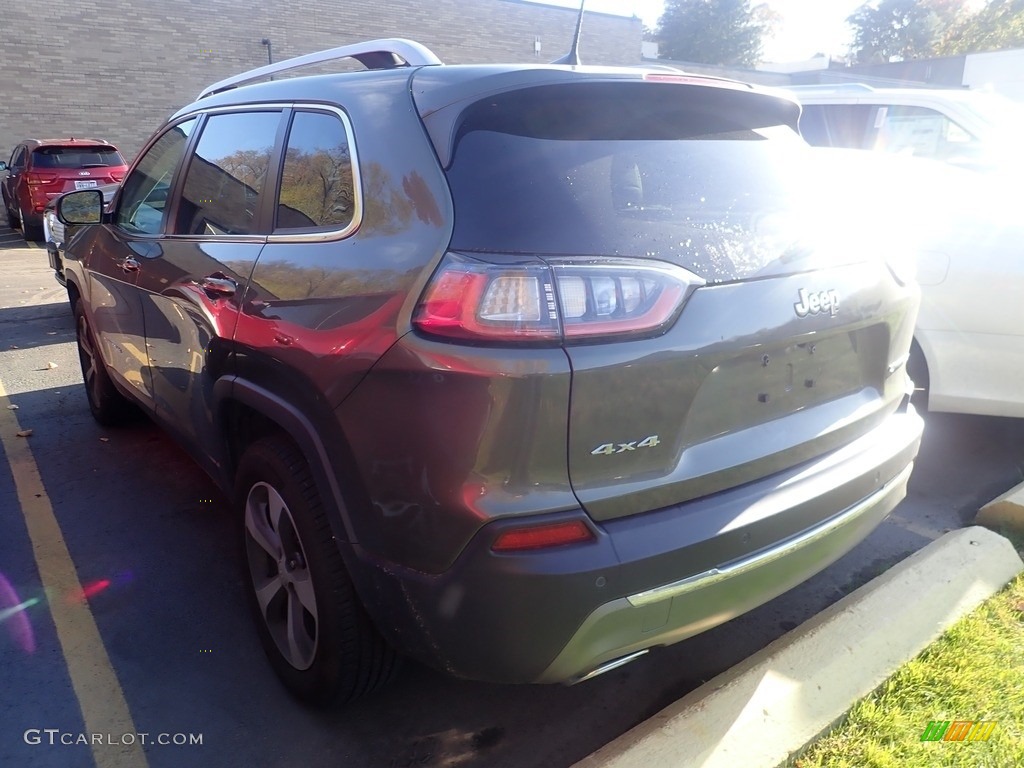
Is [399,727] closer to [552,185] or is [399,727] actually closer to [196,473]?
[552,185]

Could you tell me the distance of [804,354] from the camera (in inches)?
88.0

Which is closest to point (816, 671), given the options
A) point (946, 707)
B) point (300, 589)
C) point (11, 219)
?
point (946, 707)

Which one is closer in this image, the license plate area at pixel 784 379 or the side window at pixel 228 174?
the license plate area at pixel 784 379

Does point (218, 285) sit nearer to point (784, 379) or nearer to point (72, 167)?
point (784, 379)

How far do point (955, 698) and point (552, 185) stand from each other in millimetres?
1999

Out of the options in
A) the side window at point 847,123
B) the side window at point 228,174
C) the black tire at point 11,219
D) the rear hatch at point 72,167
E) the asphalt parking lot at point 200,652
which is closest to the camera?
the asphalt parking lot at point 200,652

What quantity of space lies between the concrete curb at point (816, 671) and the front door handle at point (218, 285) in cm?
181

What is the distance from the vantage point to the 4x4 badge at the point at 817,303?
2172 millimetres

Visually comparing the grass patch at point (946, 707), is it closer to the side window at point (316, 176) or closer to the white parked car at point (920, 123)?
the side window at point (316, 176)

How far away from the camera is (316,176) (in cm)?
246

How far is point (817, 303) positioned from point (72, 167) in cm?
1492

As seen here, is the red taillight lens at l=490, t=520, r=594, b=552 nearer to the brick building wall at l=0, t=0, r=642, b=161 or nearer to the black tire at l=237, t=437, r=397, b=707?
the black tire at l=237, t=437, r=397, b=707

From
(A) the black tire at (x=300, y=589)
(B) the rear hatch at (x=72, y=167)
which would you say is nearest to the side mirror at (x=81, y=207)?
(A) the black tire at (x=300, y=589)

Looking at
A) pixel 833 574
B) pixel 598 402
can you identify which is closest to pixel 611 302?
pixel 598 402
